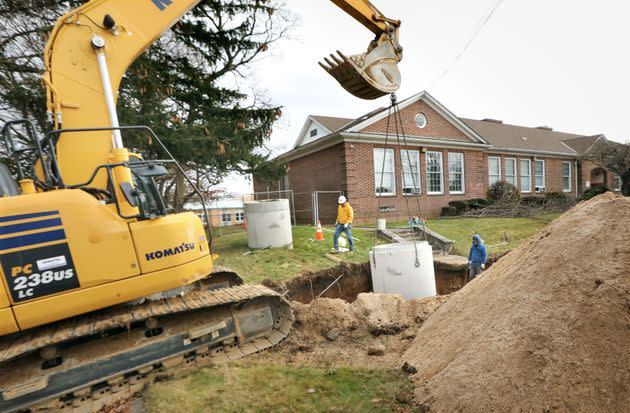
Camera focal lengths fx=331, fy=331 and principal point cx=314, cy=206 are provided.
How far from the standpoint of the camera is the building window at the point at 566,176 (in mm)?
28000

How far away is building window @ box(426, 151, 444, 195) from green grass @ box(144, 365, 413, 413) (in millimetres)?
17295

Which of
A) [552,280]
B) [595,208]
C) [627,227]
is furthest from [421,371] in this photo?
[595,208]

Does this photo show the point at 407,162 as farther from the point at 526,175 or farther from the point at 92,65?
the point at 92,65

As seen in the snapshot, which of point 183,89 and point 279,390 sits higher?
point 183,89

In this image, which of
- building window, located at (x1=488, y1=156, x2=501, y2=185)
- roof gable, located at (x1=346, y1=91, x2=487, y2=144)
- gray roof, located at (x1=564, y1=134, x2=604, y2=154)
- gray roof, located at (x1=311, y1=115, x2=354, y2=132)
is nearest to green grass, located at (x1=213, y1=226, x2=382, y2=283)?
roof gable, located at (x1=346, y1=91, x2=487, y2=144)

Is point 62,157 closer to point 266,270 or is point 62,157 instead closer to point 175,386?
point 175,386

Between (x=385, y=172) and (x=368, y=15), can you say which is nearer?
(x=368, y=15)

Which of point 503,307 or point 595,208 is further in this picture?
point 595,208

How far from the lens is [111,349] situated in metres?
3.88

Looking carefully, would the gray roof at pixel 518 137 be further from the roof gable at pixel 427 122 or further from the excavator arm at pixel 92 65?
the excavator arm at pixel 92 65

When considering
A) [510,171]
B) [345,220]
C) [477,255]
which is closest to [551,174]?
[510,171]

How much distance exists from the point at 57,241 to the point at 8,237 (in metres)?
0.38

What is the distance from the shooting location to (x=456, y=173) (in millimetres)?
20703

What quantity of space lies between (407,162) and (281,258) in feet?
37.5
